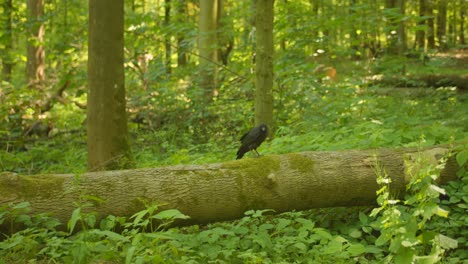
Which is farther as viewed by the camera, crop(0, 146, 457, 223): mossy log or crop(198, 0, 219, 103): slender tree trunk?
crop(198, 0, 219, 103): slender tree trunk

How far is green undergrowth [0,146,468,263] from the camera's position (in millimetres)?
3172

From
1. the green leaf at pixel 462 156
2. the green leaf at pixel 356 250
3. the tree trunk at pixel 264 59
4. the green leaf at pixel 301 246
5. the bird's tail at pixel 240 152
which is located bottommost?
the green leaf at pixel 301 246

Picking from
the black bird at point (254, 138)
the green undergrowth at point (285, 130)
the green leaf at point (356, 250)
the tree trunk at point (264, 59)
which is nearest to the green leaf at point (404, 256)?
the green leaf at point (356, 250)

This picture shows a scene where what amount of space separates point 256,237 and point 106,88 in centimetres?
400

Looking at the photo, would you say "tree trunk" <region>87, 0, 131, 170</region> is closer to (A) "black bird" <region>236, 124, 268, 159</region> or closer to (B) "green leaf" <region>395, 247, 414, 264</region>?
(A) "black bird" <region>236, 124, 268, 159</region>

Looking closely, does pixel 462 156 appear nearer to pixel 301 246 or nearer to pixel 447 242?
pixel 447 242

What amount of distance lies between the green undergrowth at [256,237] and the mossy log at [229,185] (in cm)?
18

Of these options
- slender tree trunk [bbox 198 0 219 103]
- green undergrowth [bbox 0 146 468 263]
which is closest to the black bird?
green undergrowth [bbox 0 146 468 263]

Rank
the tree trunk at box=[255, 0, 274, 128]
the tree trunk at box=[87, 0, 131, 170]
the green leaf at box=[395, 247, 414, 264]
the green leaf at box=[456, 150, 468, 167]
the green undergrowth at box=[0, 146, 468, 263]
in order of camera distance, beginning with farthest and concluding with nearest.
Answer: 1. the tree trunk at box=[255, 0, 274, 128]
2. the tree trunk at box=[87, 0, 131, 170]
3. the green leaf at box=[456, 150, 468, 167]
4. the green undergrowth at box=[0, 146, 468, 263]
5. the green leaf at box=[395, 247, 414, 264]

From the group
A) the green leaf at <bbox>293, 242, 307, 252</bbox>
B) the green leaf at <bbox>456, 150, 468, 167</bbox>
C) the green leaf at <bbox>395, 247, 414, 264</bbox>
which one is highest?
the green leaf at <bbox>456, 150, 468, 167</bbox>

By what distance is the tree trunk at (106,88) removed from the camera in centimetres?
699

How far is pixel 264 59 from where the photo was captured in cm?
853

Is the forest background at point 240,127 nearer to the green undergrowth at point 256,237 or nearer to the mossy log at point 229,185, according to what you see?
the green undergrowth at point 256,237

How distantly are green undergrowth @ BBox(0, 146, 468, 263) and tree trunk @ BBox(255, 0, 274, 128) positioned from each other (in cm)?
363
